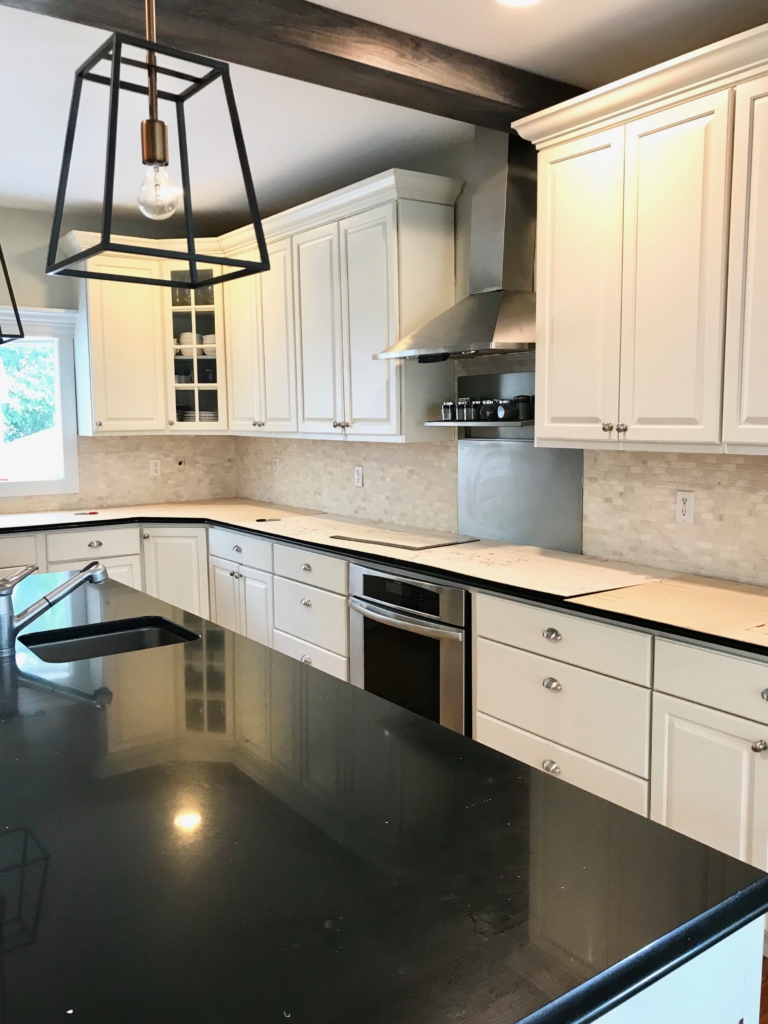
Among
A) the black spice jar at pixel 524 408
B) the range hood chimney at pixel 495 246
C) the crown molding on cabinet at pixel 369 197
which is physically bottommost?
the black spice jar at pixel 524 408

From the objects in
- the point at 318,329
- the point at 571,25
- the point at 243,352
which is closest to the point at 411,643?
the point at 318,329

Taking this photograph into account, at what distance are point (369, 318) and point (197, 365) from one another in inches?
62.2

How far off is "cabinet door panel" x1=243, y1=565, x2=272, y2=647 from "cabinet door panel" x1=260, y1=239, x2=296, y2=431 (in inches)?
31.6

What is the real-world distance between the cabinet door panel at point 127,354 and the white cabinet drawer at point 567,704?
2829 mm

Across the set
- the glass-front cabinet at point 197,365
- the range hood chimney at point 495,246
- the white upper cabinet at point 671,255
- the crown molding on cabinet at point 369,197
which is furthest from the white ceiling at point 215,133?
the white upper cabinet at point 671,255

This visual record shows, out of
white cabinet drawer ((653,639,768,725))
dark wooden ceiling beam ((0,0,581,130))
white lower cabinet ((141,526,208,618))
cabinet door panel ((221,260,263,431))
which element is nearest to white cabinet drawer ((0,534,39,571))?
white lower cabinet ((141,526,208,618))

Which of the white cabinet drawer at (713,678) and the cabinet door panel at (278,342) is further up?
the cabinet door panel at (278,342)

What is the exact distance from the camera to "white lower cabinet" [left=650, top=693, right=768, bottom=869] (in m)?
2.02

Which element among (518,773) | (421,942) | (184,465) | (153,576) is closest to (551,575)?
(518,773)

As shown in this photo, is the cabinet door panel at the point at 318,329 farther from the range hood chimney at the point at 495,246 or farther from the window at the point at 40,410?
the window at the point at 40,410

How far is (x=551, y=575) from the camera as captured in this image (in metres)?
2.81

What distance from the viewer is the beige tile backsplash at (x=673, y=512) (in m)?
2.61

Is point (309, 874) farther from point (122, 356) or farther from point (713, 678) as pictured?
point (122, 356)

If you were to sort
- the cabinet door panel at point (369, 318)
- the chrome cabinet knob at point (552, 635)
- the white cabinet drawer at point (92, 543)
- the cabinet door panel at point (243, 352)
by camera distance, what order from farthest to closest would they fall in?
the cabinet door panel at point (243, 352), the white cabinet drawer at point (92, 543), the cabinet door panel at point (369, 318), the chrome cabinet knob at point (552, 635)
